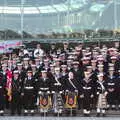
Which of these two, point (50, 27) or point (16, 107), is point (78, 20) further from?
point (16, 107)

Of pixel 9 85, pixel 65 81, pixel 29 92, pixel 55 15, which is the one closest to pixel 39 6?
pixel 55 15

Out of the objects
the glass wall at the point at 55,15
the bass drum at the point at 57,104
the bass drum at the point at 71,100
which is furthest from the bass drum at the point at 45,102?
the glass wall at the point at 55,15

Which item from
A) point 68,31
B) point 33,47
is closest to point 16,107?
point 33,47

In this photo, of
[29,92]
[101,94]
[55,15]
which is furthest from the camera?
[55,15]

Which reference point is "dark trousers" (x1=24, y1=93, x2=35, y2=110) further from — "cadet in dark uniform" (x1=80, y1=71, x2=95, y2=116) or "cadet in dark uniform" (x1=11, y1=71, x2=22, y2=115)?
"cadet in dark uniform" (x1=80, y1=71, x2=95, y2=116)

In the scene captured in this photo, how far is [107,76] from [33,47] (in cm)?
631

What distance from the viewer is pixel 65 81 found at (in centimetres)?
1888

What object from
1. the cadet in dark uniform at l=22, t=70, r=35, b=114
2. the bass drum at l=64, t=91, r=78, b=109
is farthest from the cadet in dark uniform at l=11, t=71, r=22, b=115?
the bass drum at l=64, t=91, r=78, b=109

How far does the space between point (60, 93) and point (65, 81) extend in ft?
1.44

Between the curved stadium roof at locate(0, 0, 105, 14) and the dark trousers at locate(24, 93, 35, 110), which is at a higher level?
the curved stadium roof at locate(0, 0, 105, 14)

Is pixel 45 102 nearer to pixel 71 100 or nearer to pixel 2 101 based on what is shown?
pixel 71 100

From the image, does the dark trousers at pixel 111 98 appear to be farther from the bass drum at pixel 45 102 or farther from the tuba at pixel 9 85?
the tuba at pixel 9 85

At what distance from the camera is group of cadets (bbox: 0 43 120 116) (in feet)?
61.6

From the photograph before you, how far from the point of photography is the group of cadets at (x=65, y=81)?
18.8 m
